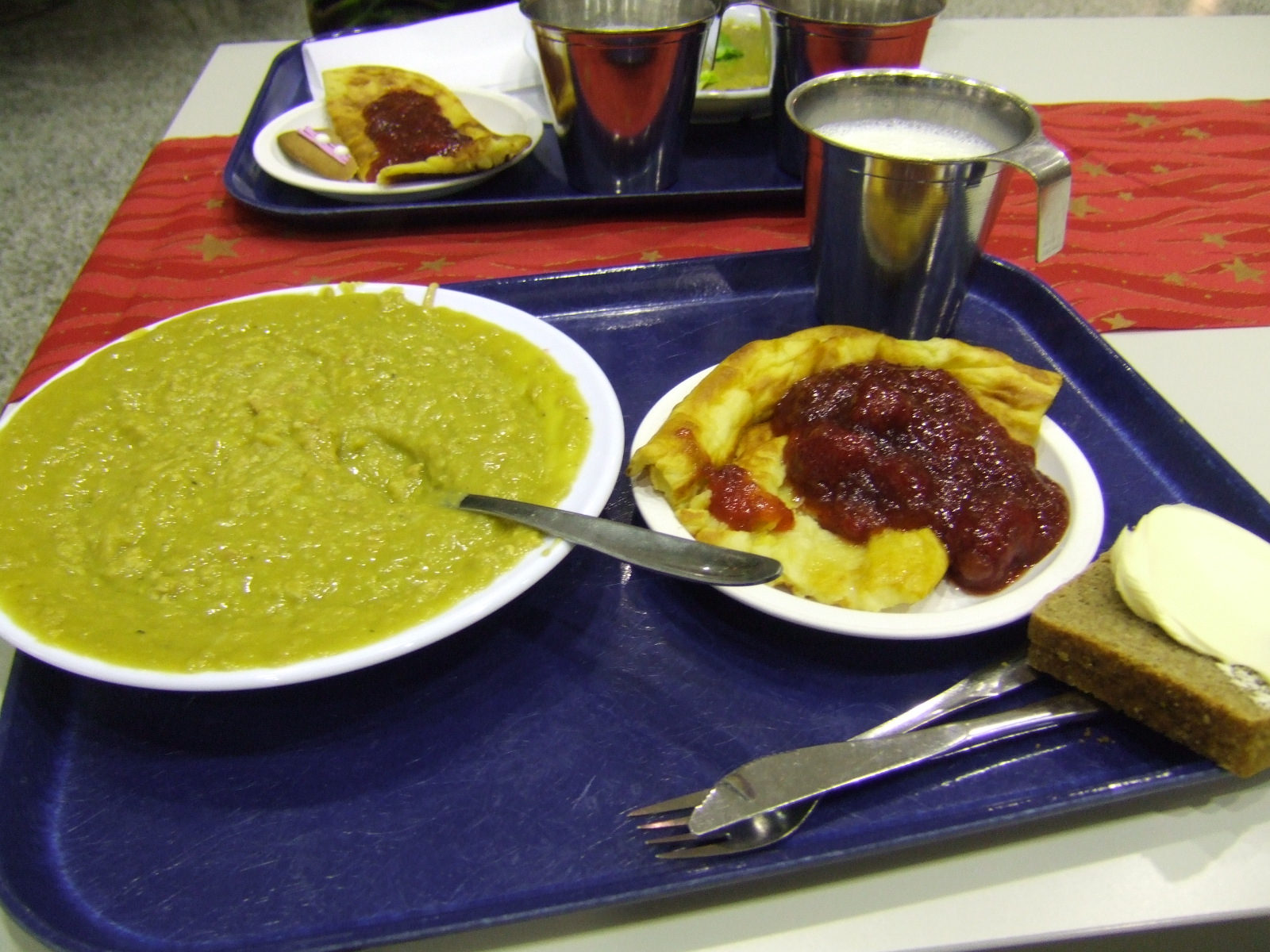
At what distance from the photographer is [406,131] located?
249 centimetres

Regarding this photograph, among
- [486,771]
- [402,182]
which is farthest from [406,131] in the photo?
[486,771]

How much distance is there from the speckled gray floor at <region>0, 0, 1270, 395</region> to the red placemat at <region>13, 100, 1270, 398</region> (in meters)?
1.47

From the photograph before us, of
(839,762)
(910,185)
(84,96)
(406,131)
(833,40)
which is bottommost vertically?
(84,96)

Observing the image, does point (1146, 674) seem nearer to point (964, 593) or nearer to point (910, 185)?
point (964, 593)

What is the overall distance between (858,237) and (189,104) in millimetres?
2481

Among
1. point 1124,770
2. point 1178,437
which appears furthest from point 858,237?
point 1124,770

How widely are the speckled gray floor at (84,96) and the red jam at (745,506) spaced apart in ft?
10.4

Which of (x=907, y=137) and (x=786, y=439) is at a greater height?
(x=907, y=137)

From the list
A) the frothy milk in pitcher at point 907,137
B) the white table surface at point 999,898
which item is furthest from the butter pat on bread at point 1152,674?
the frothy milk in pitcher at point 907,137

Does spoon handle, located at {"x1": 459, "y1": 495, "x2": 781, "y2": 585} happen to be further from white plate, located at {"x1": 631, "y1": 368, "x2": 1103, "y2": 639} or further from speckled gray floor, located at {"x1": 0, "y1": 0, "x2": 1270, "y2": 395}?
speckled gray floor, located at {"x1": 0, "y1": 0, "x2": 1270, "y2": 395}

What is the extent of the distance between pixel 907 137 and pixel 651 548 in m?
1.25

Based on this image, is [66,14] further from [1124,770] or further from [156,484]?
[1124,770]

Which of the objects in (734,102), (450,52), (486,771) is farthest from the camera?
(450,52)

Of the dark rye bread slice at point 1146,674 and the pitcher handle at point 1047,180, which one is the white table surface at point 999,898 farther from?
the pitcher handle at point 1047,180
